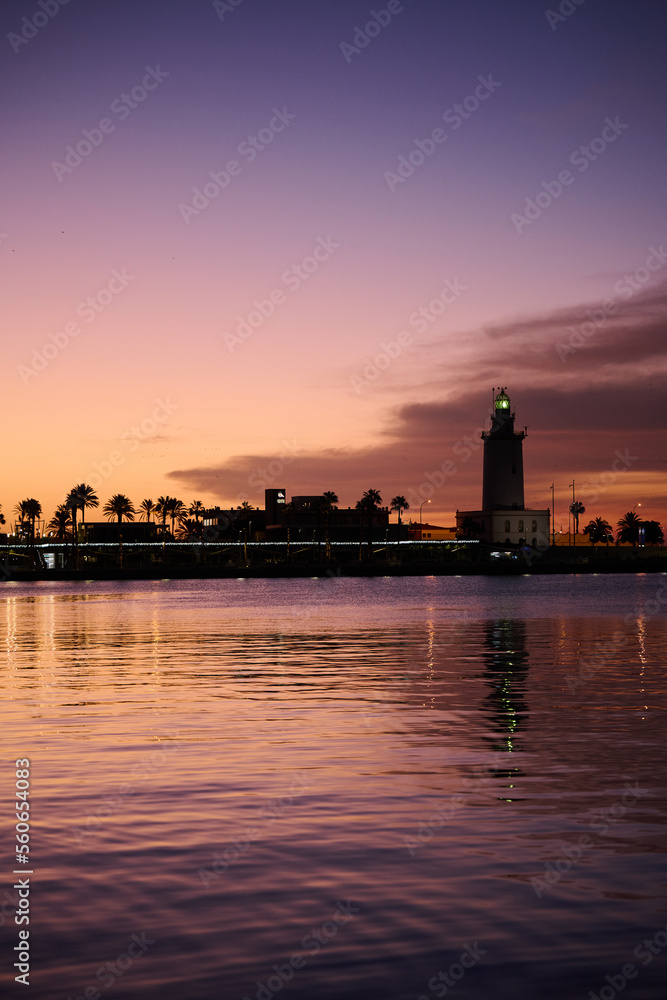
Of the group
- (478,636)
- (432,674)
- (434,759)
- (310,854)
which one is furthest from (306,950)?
(478,636)

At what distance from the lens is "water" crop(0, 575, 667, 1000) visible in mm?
8906

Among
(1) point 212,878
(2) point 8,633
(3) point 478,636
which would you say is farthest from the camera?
(2) point 8,633

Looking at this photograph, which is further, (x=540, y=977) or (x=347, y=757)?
(x=347, y=757)

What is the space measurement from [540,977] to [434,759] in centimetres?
963

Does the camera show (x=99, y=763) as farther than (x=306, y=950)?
Yes

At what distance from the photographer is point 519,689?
94.4 feet

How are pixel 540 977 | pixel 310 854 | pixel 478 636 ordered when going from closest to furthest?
pixel 540 977 < pixel 310 854 < pixel 478 636

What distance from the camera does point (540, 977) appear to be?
28.2 ft

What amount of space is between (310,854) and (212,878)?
135 cm

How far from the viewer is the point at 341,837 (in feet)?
42.7

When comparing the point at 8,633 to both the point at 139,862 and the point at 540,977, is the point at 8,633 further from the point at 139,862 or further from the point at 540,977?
the point at 540,977

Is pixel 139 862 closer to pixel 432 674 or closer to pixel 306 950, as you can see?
pixel 306 950

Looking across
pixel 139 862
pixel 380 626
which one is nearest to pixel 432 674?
pixel 139 862

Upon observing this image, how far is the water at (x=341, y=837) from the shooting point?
8.91 m
